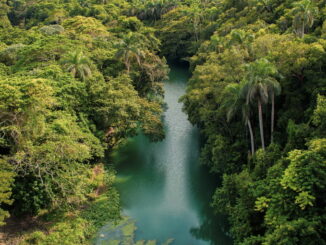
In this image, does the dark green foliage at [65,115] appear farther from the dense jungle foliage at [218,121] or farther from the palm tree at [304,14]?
the palm tree at [304,14]

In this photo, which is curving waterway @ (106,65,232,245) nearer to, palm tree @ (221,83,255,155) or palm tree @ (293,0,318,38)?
palm tree @ (221,83,255,155)

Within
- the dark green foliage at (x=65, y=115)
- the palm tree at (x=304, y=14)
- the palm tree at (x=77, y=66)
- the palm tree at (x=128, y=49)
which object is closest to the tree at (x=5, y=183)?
the dark green foliage at (x=65, y=115)

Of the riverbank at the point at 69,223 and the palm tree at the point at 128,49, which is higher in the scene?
the palm tree at the point at 128,49

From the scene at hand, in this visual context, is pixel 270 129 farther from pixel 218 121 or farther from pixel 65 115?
pixel 65 115

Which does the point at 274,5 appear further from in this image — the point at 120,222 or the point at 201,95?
the point at 120,222

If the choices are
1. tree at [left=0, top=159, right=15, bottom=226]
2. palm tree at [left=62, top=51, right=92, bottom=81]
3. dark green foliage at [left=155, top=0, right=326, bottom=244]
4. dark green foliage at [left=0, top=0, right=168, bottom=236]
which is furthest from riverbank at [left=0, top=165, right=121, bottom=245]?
palm tree at [left=62, top=51, right=92, bottom=81]
